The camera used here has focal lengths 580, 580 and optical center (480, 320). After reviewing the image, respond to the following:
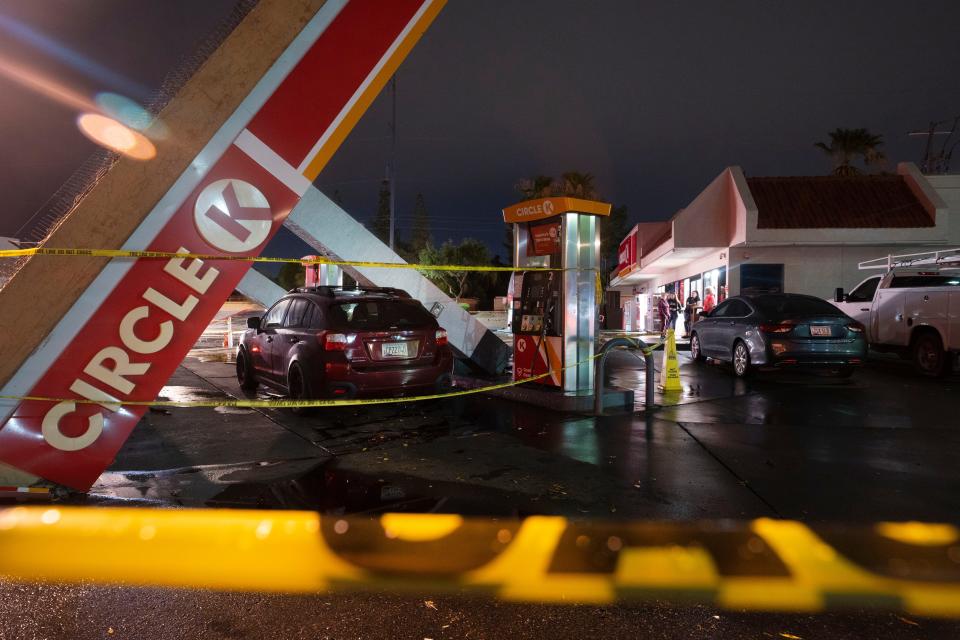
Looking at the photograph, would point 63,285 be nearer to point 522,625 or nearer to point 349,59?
point 349,59

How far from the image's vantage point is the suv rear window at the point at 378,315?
6684 mm

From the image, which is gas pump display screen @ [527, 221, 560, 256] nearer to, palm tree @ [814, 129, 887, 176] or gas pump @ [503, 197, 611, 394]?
gas pump @ [503, 197, 611, 394]

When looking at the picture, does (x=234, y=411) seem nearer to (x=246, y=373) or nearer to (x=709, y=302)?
(x=246, y=373)

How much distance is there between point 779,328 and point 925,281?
368 cm

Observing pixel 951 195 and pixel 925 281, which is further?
pixel 951 195

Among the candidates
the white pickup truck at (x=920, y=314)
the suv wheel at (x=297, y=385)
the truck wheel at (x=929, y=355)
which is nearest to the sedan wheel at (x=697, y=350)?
the white pickup truck at (x=920, y=314)

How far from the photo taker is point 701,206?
20.8 meters

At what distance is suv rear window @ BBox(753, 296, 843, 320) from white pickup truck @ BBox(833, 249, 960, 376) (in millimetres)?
1679

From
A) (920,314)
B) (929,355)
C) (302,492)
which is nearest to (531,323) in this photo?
(302,492)

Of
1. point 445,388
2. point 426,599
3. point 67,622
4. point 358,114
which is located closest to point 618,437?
point 445,388

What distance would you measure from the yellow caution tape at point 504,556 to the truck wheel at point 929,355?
8.02 m

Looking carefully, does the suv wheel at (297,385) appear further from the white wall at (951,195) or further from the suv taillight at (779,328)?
the white wall at (951,195)

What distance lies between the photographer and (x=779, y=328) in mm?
9320

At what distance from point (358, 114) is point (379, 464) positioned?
2.84 metres
